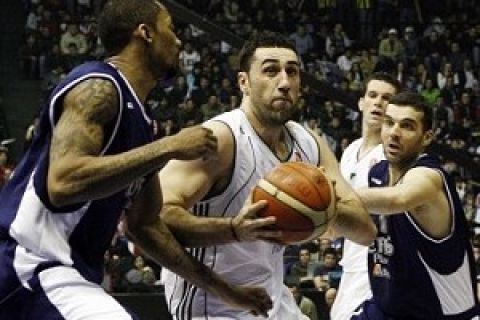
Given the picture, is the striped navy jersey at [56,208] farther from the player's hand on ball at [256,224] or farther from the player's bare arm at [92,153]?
the player's hand on ball at [256,224]

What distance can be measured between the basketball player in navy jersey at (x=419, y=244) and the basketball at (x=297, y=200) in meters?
1.13

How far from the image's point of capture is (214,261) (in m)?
4.90

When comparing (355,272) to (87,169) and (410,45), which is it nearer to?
(87,169)

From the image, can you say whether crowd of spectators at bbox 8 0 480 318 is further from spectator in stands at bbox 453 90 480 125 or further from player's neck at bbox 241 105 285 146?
player's neck at bbox 241 105 285 146

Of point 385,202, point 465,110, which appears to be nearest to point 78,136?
point 385,202

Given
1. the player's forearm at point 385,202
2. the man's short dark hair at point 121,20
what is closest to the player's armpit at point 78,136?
the man's short dark hair at point 121,20

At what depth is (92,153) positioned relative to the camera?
12.0ft

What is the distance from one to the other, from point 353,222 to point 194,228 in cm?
80

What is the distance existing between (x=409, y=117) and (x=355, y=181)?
46.7 inches

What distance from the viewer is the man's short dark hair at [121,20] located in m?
4.07

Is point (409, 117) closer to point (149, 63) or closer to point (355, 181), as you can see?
point (355, 181)

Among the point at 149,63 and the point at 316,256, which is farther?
the point at 316,256

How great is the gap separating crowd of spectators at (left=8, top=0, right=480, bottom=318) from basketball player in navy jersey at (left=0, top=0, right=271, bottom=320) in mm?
10888

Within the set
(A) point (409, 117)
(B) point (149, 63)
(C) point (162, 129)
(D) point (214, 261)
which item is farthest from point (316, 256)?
(B) point (149, 63)
